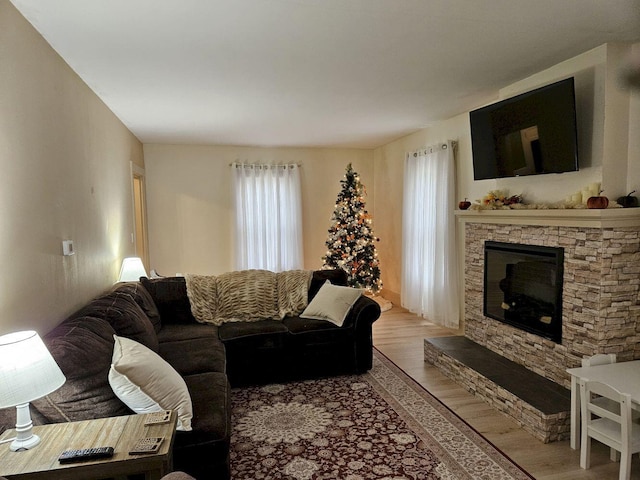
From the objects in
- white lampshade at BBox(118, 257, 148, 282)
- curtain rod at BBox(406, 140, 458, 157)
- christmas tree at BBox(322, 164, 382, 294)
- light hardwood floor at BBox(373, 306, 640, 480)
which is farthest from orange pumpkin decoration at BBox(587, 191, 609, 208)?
white lampshade at BBox(118, 257, 148, 282)

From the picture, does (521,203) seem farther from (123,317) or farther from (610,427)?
(123,317)

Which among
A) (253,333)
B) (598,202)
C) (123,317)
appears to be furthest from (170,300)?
(598,202)

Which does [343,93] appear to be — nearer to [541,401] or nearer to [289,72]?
[289,72]

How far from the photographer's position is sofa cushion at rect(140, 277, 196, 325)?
12.9ft

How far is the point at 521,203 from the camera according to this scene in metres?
3.64

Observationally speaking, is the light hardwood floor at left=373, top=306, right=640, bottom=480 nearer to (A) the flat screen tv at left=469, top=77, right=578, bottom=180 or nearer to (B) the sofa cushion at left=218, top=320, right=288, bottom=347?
(B) the sofa cushion at left=218, top=320, right=288, bottom=347

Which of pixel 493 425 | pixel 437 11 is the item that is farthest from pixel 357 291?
pixel 437 11

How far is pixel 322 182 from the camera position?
23.0 ft

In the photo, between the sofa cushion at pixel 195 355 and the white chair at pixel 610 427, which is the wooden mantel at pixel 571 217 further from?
the sofa cushion at pixel 195 355

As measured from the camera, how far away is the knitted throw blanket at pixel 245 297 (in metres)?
3.97

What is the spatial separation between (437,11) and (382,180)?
4754mm

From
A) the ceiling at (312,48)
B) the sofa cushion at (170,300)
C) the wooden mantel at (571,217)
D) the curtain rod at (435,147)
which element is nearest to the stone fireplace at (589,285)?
the wooden mantel at (571,217)

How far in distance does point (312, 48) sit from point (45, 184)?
5.93ft

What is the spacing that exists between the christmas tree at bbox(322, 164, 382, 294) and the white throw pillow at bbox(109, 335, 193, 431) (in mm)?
4291
